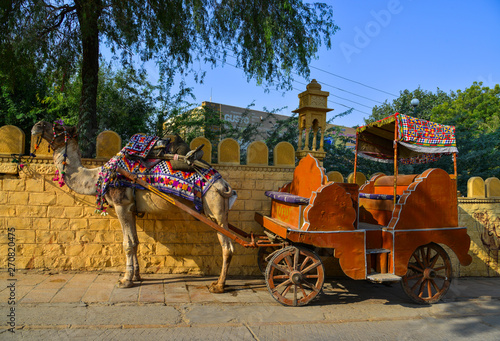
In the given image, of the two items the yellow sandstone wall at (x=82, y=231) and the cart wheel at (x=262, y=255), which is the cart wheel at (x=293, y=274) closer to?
the cart wheel at (x=262, y=255)

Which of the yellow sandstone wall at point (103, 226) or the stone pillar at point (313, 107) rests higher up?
the stone pillar at point (313, 107)

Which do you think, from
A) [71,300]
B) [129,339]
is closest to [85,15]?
[71,300]

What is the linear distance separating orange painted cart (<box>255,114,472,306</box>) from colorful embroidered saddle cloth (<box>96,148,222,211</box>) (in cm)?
117

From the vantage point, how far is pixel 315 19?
8.77 metres

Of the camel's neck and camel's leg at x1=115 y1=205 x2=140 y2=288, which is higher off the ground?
the camel's neck

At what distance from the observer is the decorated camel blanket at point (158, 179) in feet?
17.4

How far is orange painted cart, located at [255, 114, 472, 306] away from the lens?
4.81 meters

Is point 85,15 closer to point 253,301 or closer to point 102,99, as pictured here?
point 102,99

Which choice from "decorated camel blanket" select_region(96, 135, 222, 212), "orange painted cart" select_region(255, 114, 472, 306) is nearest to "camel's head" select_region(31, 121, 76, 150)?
"decorated camel blanket" select_region(96, 135, 222, 212)

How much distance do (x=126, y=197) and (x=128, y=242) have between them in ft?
2.31

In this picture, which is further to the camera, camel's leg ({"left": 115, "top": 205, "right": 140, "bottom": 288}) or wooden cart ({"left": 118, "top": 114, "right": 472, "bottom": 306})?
camel's leg ({"left": 115, "top": 205, "right": 140, "bottom": 288})

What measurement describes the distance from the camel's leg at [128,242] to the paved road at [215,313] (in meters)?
0.17

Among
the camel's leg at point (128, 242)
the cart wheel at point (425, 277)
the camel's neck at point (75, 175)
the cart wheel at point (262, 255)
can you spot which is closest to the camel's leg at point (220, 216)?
the cart wheel at point (262, 255)

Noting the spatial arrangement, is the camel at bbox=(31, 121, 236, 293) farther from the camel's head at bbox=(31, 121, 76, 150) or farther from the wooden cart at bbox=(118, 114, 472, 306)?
the wooden cart at bbox=(118, 114, 472, 306)
